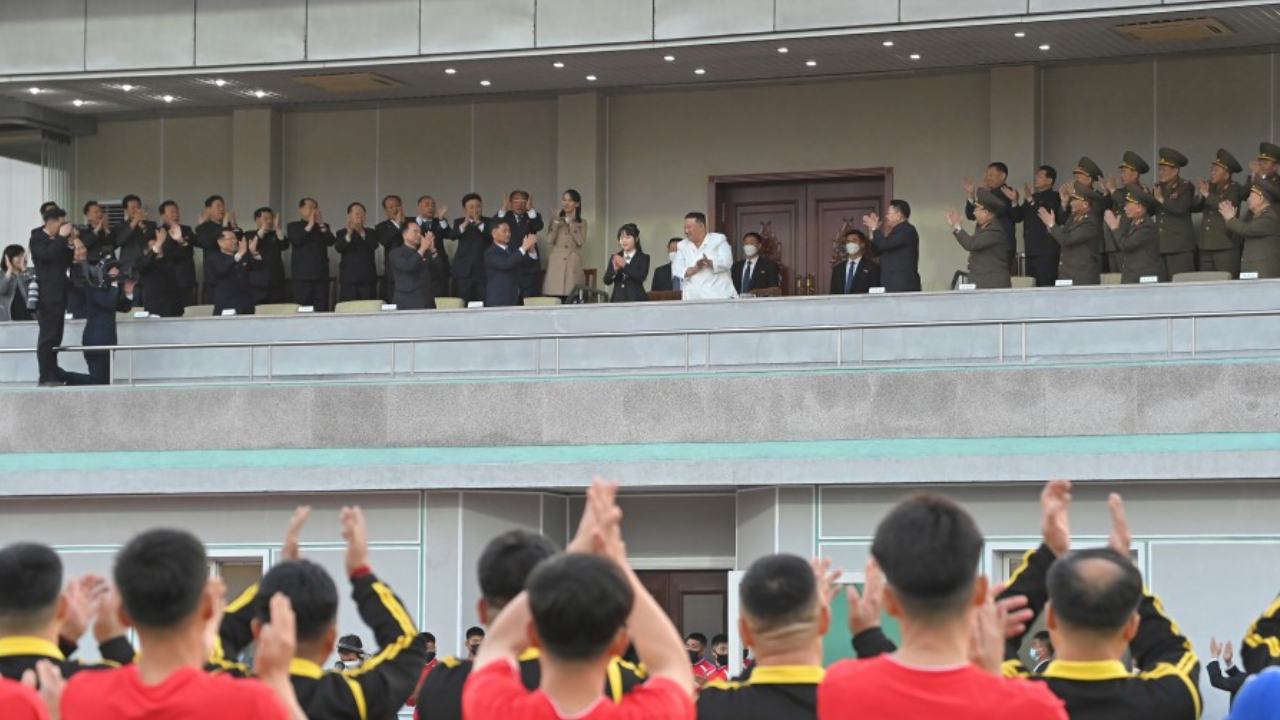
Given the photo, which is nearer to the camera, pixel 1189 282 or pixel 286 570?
pixel 286 570

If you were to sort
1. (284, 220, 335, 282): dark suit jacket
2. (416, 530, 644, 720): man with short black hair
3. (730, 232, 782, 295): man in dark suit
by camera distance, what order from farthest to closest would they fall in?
(284, 220, 335, 282): dark suit jacket → (730, 232, 782, 295): man in dark suit → (416, 530, 644, 720): man with short black hair

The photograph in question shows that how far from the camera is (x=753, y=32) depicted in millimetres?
23281

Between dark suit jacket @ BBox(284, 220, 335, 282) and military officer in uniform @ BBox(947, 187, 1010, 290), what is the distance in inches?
322

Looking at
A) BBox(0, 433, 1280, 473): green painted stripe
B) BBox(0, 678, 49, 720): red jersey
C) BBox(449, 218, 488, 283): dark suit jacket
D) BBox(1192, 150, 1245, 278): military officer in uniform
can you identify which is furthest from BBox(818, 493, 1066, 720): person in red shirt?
BBox(449, 218, 488, 283): dark suit jacket

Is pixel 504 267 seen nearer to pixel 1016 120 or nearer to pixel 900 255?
pixel 900 255

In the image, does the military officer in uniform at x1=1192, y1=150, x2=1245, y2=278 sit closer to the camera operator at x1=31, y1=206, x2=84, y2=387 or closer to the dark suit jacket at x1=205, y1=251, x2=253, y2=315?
the dark suit jacket at x1=205, y1=251, x2=253, y2=315

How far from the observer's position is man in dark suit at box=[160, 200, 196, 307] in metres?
25.7

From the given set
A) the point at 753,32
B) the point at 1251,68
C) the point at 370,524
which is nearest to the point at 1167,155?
the point at 1251,68

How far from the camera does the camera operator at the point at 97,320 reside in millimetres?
22094

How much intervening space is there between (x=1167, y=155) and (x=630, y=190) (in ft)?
24.9

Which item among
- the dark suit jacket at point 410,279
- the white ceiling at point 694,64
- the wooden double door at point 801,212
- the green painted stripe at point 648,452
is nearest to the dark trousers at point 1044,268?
the white ceiling at point 694,64

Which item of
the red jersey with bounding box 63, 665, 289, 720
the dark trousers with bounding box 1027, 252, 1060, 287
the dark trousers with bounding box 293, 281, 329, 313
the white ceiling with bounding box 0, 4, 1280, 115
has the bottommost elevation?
the red jersey with bounding box 63, 665, 289, 720

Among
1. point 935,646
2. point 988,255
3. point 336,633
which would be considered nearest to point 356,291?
point 988,255

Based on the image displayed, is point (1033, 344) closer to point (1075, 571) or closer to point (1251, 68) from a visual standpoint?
point (1251, 68)
